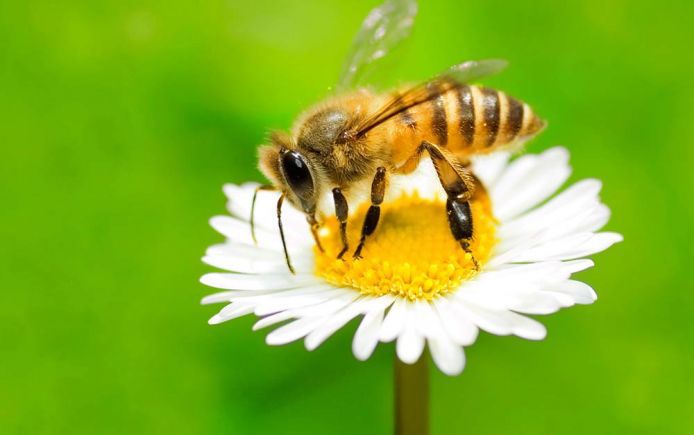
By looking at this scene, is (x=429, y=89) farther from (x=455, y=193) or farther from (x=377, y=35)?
(x=377, y=35)

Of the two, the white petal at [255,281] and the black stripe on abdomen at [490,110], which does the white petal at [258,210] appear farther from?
the black stripe on abdomen at [490,110]

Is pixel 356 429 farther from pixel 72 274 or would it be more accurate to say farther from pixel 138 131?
pixel 138 131

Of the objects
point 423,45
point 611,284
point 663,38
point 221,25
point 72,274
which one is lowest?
point 611,284

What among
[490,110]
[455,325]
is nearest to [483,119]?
[490,110]

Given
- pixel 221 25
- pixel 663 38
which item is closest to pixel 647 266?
pixel 663 38

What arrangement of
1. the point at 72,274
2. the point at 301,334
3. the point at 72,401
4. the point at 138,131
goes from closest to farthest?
the point at 301,334
the point at 72,401
the point at 72,274
the point at 138,131

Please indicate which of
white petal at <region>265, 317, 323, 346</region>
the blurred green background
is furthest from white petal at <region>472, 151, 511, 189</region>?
white petal at <region>265, 317, 323, 346</region>

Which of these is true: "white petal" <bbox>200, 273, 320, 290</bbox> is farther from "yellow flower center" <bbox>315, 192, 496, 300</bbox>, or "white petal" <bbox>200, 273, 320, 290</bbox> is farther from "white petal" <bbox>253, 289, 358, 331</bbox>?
"white petal" <bbox>253, 289, 358, 331</bbox>
